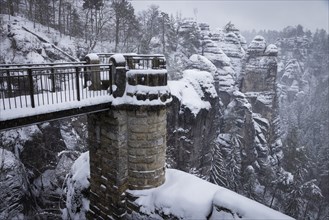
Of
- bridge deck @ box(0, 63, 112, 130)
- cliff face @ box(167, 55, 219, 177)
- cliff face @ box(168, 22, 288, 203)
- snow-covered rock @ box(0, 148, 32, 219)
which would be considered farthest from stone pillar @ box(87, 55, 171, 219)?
cliff face @ box(168, 22, 288, 203)

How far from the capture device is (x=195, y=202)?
730 centimetres

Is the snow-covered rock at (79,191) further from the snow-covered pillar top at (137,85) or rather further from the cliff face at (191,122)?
the cliff face at (191,122)

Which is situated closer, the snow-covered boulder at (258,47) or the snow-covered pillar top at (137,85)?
the snow-covered pillar top at (137,85)

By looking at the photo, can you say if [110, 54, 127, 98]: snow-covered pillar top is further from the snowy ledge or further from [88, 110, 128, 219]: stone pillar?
the snowy ledge

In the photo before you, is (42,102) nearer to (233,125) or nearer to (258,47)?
(233,125)

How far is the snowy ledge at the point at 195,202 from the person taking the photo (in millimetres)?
6312

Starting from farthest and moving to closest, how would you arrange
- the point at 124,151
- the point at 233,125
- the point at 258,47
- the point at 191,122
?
the point at 258,47, the point at 233,125, the point at 191,122, the point at 124,151

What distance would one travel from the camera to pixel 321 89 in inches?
3073

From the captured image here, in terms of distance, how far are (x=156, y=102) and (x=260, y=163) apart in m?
33.3

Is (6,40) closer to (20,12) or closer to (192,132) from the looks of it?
(20,12)

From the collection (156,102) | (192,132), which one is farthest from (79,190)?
(192,132)

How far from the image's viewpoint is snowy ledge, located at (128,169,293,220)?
249 inches

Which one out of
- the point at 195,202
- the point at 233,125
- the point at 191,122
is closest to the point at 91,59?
the point at 195,202

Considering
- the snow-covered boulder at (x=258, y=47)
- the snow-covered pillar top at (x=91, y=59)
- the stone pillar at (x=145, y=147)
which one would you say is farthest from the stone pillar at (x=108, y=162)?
the snow-covered boulder at (x=258, y=47)
